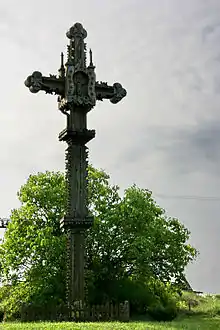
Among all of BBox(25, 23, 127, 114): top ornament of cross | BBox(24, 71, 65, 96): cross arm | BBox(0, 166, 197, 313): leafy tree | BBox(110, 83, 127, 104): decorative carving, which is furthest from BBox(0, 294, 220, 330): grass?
BBox(110, 83, 127, 104): decorative carving

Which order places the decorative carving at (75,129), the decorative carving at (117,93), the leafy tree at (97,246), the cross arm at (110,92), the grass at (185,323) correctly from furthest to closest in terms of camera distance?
the leafy tree at (97,246) < the decorative carving at (117,93) < the cross arm at (110,92) < the decorative carving at (75,129) < the grass at (185,323)

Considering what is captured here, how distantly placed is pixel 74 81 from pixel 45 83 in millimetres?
990

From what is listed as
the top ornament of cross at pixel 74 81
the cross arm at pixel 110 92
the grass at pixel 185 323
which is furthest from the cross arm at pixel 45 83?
the grass at pixel 185 323

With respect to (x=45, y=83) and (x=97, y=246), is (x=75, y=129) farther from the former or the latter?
(x=97, y=246)

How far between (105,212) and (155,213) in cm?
266

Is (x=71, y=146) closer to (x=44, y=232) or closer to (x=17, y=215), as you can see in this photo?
(x=44, y=232)

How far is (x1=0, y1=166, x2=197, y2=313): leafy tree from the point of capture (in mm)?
26500

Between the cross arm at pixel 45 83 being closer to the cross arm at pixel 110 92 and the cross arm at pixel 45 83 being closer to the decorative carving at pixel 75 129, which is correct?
the decorative carving at pixel 75 129

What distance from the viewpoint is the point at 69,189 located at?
1855 centimetres

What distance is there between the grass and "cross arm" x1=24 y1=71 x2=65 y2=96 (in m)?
7.71

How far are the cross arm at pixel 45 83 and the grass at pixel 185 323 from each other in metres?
7.71

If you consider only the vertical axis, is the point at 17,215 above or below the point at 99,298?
above

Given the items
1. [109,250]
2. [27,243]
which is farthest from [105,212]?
[27,243]

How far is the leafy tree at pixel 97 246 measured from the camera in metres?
26.5
